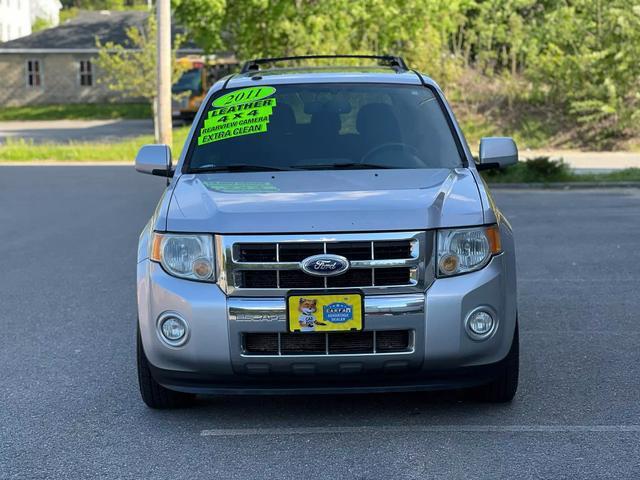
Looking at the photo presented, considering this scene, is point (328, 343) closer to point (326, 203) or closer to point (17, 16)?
point (326, 203)

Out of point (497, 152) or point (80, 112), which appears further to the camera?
point (80, 112)

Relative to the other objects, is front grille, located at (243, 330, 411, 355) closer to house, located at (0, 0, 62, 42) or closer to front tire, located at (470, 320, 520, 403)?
front tire, located at (470, 320, 520, 403)

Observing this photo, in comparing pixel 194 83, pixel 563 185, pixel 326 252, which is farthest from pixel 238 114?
pixel 194 83

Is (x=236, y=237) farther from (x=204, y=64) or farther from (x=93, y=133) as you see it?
(x=204, y=64)

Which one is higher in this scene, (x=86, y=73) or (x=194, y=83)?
(x=194, y=83)

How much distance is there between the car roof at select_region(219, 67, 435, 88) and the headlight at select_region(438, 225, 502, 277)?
71.0 inches

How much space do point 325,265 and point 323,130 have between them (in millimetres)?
1612

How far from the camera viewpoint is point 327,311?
5113 millimetres

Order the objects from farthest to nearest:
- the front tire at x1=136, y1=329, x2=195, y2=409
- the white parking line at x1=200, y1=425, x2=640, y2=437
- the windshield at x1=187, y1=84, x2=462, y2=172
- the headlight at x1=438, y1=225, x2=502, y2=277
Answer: the windshield at x1=187, y1=84, x2=462, y2=172 → the front tire at x1=136, y1=329, x2=195, y2=409 → the white parking line at x1=200, y1=425, x2=640, y2=437 → the headlight at x1=438, y1=225, x2=502, y2=277

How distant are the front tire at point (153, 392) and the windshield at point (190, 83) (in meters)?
37.0

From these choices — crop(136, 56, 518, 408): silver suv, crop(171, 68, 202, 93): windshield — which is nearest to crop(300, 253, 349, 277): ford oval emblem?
crop(136, 56, 518, 408): silver suv

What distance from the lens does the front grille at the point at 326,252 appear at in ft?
16.8

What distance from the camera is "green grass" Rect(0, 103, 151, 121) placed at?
49.5 metres

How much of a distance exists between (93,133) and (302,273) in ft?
113
